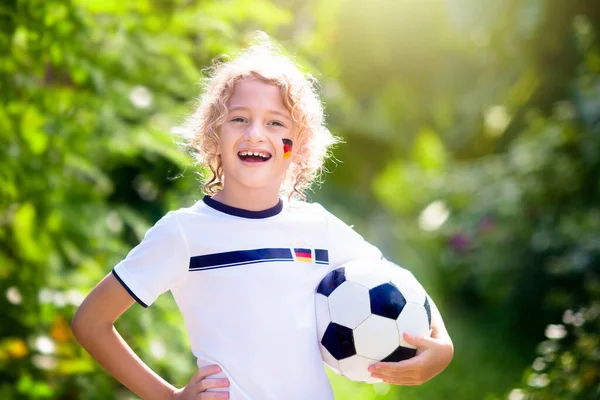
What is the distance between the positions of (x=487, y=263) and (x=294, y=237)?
19.9 ft

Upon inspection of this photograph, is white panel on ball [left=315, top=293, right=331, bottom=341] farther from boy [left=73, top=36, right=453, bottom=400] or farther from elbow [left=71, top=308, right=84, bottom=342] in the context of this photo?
elbow [left=71, top=308, right=84, bottom=342]

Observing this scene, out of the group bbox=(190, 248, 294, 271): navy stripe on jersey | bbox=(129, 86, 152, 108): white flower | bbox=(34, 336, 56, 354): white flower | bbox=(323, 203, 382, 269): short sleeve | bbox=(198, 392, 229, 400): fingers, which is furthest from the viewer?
bbox=(129, 86, 152, 108): white flower

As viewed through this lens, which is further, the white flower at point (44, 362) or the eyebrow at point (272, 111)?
the white flower at point (44, 362)

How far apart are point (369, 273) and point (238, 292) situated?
1.44 feet

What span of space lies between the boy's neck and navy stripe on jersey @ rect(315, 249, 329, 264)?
0.71 feet

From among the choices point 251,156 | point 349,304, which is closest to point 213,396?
point 349,304

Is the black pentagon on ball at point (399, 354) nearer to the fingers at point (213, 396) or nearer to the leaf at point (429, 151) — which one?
the fingers at point (213, 396)

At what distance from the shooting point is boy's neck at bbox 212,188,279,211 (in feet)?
8.02

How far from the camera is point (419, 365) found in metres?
2.37

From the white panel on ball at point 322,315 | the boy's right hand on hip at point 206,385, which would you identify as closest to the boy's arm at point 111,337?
the boy's right hand on hip at point 206,385

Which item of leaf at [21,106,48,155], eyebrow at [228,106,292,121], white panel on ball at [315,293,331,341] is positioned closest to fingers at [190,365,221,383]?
white panel on ball at [315,293,331,341]

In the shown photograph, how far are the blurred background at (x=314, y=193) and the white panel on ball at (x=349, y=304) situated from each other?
0.94 metres

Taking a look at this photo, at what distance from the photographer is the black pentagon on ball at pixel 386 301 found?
243 cm

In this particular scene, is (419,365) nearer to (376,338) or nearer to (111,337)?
(376,338)
